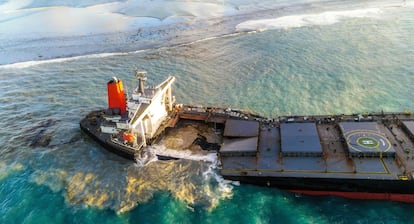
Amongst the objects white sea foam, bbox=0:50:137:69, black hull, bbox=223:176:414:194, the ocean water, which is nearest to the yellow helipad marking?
black hull, bbox=223:176:414:194

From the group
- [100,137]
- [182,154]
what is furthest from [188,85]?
[182,154]

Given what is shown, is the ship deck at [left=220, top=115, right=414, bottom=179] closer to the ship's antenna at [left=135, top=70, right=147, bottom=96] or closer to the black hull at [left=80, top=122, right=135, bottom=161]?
the black hull at [left=80, top=122, right=135, bottom=161]

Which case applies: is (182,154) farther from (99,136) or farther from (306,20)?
(306,20)

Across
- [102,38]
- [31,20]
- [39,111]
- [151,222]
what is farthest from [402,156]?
[31,20]

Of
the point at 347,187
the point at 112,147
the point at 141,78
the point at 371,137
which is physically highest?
the point at 141,78

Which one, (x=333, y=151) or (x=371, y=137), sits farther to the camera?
(x=371, y=137)

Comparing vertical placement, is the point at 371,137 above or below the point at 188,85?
below

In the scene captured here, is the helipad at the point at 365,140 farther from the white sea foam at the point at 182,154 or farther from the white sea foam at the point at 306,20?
the white sea foam at the point at 306,20

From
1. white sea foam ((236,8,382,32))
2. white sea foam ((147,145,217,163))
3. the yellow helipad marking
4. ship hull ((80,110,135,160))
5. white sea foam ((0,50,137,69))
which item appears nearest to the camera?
the yellow helipad marking

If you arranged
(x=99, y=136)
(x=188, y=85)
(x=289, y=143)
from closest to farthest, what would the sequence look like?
(x=289, y=143), (x=99, y=136), (x=188, y=85)
